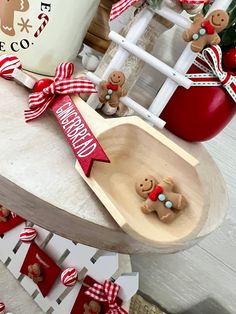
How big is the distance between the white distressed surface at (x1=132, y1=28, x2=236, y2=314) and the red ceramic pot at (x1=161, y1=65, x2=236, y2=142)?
276 mm

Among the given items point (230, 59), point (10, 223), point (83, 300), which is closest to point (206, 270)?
point (83, 300)

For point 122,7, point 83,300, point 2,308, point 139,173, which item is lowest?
point 2,308

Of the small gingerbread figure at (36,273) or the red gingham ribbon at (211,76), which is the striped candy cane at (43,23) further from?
the small gingerbread figure at (36,273)

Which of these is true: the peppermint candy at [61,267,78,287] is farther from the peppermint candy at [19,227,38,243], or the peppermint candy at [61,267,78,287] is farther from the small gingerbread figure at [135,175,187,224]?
the small gingerbread figure at [135,175,187,224]

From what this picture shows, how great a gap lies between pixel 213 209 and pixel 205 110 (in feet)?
0.41

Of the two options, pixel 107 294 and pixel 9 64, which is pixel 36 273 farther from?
pixel 9 64

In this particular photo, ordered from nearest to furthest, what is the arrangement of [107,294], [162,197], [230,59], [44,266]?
[162,197] < [230,59] < [107,294] < [44,266]

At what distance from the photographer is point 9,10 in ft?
1.40

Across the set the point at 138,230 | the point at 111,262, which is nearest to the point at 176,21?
the point at 138,230

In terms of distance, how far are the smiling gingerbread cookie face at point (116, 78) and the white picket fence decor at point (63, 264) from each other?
0.31 metres

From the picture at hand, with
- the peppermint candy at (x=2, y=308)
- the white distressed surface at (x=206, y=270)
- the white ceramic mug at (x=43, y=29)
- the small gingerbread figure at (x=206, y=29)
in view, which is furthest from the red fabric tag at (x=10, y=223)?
A: the small gingerbread figure at (x=206, y=29)

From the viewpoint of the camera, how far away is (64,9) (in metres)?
0.43

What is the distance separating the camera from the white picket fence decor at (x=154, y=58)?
1.45ft

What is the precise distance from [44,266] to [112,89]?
41cm
